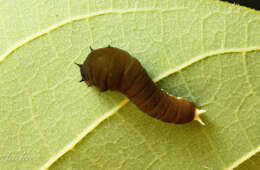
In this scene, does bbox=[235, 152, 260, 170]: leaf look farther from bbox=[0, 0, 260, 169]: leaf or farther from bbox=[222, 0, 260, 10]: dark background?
bbox=[222, 0, 260, 10]: dark background

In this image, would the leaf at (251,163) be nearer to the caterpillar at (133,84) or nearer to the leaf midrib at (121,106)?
the leaf midrib at (121,106)

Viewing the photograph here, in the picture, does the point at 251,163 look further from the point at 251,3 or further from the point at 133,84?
the point at 251,3

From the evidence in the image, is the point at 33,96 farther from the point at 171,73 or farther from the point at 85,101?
the point at 171,73

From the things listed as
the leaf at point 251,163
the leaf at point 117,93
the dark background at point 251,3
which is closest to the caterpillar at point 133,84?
the leaf at point 117,93

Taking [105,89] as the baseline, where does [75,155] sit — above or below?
below

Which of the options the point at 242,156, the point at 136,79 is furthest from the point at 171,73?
the point at 242,156

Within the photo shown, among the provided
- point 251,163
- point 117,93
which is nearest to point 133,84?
point 117,93
